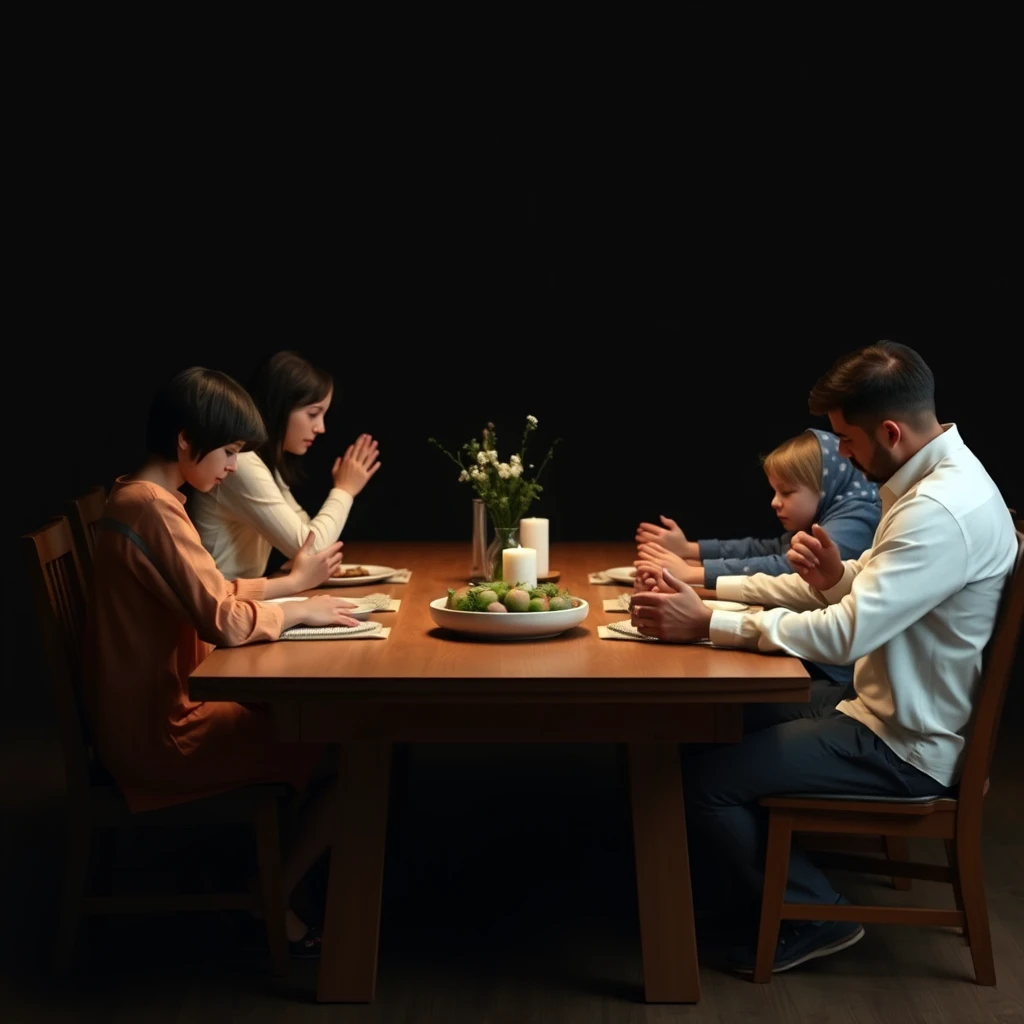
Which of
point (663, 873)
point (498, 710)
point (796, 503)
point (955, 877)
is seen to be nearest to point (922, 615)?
point (955, 877)

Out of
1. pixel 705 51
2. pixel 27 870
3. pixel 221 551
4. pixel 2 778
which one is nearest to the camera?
pixel 27 870

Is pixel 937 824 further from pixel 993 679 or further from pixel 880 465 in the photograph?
pixel 880 465

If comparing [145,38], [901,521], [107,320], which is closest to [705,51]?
[145,38]

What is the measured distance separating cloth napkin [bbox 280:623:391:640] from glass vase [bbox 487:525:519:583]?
0.68 m

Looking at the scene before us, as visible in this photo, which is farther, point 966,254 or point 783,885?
point 966,254

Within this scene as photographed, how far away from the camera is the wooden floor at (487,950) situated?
2758mm

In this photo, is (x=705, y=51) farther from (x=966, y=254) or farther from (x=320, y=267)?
(x=320, y=267)

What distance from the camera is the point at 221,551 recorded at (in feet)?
12.9

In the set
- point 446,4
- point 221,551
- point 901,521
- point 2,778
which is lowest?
point 2,778

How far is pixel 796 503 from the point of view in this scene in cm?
359

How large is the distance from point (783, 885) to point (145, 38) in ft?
12.7

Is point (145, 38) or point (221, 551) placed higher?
point (145, 38)

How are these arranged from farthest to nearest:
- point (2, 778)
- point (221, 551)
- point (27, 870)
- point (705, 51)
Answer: point (705, 51)
point (2, 778)
point (221, 551)
point (27, 870)

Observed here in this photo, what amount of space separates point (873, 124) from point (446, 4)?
1556mm
